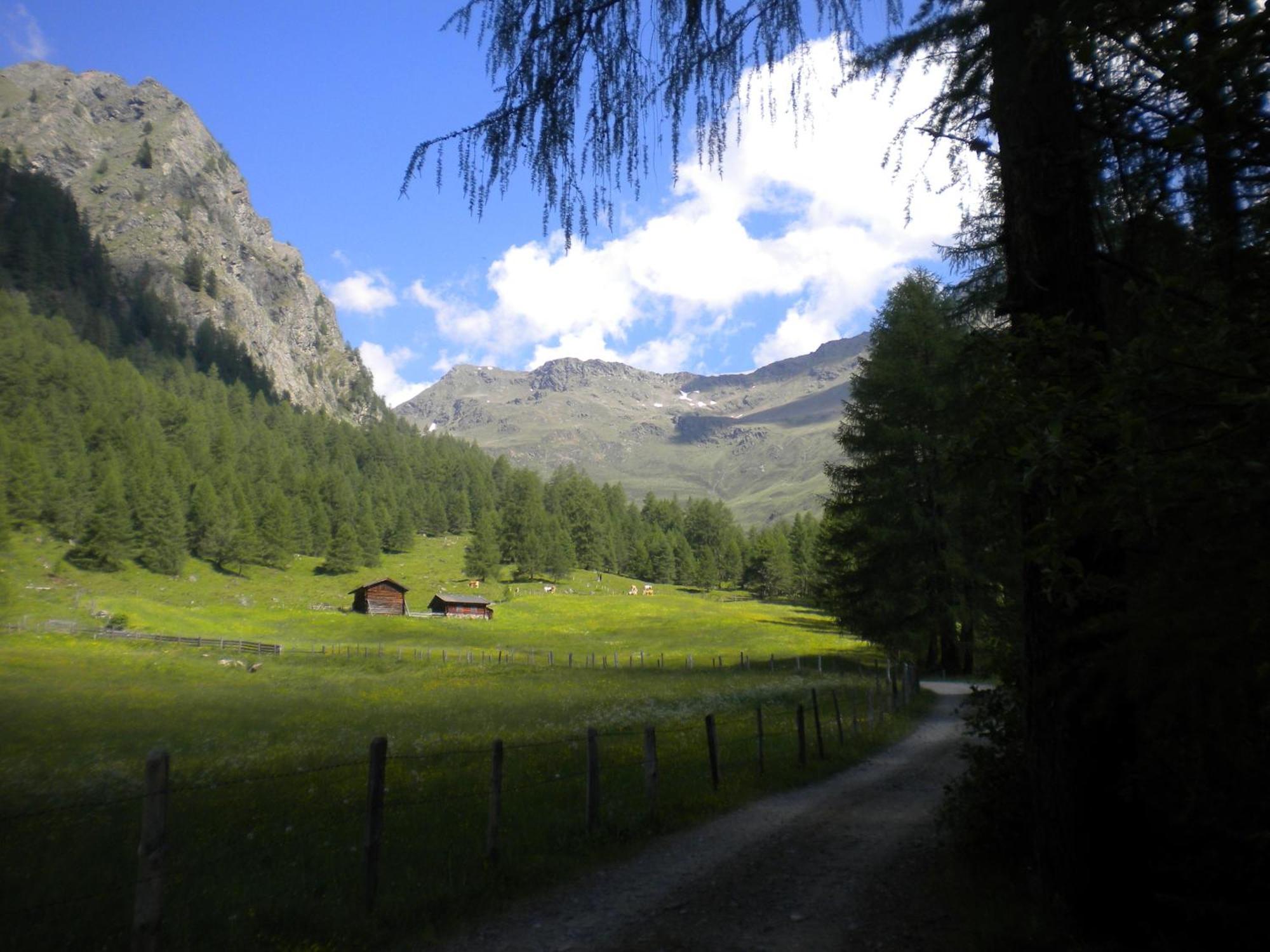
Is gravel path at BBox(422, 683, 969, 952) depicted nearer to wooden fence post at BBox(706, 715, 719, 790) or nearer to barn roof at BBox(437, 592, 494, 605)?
wooden fence post at BBox(706, 715, 719, 790)

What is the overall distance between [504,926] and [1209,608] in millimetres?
7352

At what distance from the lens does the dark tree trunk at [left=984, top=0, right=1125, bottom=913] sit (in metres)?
5.76

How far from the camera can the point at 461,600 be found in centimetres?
9881

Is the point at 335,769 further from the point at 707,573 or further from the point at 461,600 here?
the point at 707,573

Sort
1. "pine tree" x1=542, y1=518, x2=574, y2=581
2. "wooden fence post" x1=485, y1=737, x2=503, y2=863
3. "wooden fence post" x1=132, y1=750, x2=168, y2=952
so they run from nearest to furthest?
1. "wooden fence post" x1=132, y1=750, x2=168, y2=952
2. "wooden fence post" x1=485, y1=737, x2=503, y2=863
3. "pine tree" x1=542, y1=518, x2=574, y2=581

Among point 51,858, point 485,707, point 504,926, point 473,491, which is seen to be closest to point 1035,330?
point 504,926

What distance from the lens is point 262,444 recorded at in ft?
593

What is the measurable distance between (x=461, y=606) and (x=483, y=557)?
3122 cm

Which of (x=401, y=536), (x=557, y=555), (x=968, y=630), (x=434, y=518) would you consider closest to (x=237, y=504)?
(x=401, y=536)

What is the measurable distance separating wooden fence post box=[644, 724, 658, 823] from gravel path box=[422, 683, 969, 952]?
0.79m

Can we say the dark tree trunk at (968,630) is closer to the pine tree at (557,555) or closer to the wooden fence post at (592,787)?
the wooden fence post at (592,787)

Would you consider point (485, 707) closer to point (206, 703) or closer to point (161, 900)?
point (206, 703)

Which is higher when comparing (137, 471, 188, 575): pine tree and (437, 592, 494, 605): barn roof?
(137, 471, 188, 575): pine tree

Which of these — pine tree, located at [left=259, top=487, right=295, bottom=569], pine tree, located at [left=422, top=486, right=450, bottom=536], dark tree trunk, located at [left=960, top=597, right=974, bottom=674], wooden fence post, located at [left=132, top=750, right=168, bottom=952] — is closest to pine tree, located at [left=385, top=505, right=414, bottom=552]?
pine tree, located at [left=422, top=486, right=450, bottom=536]
